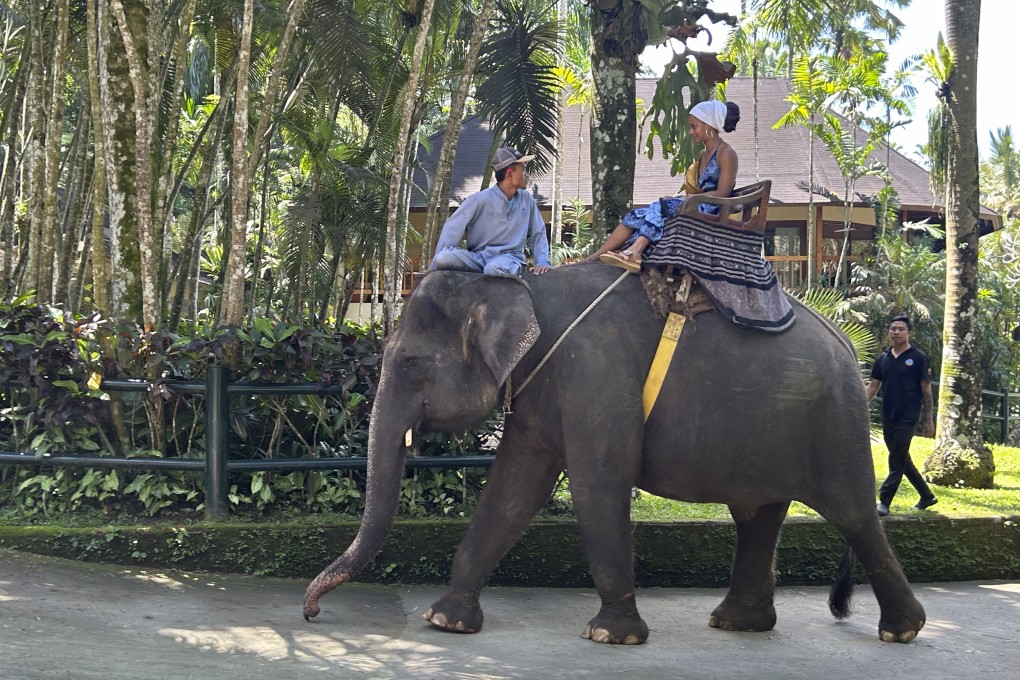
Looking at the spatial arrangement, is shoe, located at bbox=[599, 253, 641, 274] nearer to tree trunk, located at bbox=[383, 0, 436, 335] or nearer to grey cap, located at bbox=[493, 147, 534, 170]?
grey cap, located at bbox=[493, 147, 534, 170]

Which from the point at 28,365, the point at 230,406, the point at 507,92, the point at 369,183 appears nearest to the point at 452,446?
the point at 230,406

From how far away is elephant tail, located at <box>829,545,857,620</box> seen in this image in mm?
6262

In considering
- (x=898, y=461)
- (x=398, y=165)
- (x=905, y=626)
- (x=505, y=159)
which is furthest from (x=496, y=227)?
(x=898, y=461)

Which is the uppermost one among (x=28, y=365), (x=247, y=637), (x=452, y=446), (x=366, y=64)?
(x=366, y=64)

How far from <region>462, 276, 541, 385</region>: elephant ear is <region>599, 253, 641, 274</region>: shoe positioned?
1.53ft

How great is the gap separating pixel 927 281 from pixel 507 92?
14.1m

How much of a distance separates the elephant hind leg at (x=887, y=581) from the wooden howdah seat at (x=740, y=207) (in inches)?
62.1

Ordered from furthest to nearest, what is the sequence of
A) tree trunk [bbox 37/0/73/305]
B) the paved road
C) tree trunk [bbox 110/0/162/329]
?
tree trunk [bbox 37/0/73/305] < tree trunk [bbox 110/0/162/329] < the paved road

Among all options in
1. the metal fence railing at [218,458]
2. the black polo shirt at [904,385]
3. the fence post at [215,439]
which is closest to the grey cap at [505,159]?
the metal fence railing at [218,458]

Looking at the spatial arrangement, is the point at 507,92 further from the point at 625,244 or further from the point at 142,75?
the point at 625,244

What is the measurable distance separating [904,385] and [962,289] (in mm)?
2118

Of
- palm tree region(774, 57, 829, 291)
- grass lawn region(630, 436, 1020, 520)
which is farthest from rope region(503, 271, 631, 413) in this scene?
palm tree region(774, 57, 829, 291)

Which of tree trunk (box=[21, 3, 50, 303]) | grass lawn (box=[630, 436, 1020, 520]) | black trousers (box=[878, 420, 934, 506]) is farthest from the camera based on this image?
tree trunk (box=[21, 3, 50, 303])

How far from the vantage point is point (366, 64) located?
36.5 ft
